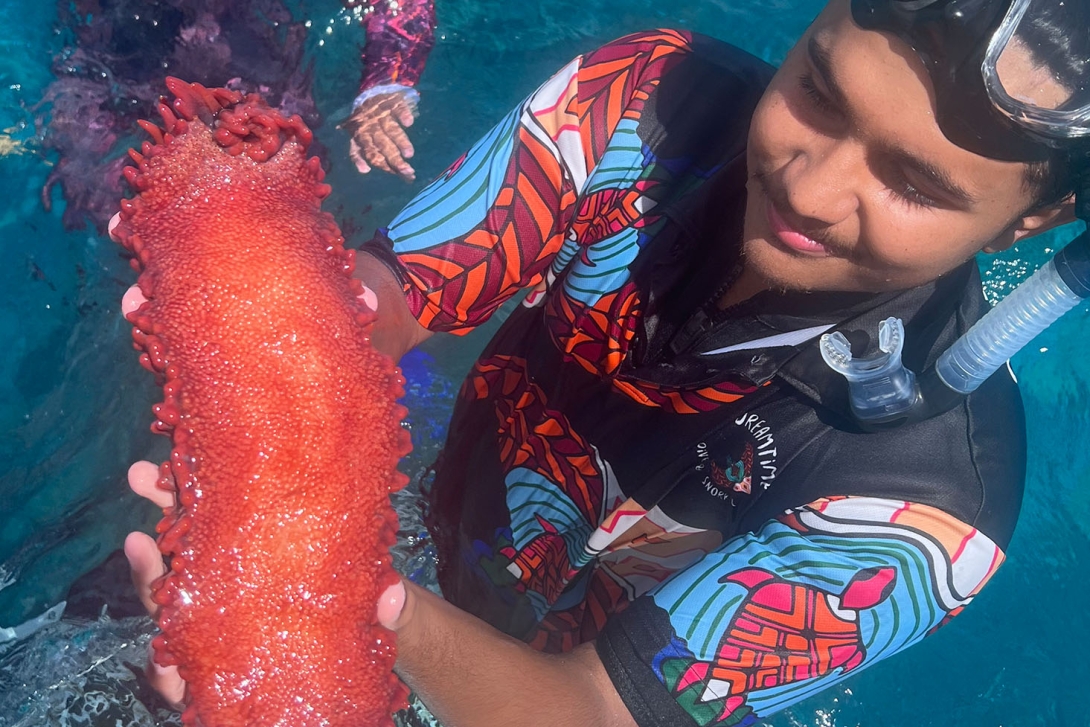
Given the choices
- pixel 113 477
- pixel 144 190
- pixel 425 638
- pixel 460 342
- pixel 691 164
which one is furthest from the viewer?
pixel 460 342

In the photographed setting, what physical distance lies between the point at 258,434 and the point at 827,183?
4.13ft

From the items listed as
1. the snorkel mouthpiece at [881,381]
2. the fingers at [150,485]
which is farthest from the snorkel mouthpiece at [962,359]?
the fingers at [150,485]

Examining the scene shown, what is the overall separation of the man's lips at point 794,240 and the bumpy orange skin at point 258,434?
0.93m

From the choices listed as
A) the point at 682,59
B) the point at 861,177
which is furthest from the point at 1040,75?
the point at 682,59

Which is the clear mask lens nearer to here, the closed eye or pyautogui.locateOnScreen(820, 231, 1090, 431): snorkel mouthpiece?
the closed eye

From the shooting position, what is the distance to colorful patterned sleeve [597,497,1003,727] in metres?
1.82

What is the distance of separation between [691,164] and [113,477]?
10.1 feet

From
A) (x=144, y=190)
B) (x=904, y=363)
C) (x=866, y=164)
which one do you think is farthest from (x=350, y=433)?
(x=904, y=363)

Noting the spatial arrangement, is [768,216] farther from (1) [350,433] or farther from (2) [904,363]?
(1) [350,433]

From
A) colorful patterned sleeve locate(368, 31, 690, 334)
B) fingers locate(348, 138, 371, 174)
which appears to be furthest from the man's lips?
fingers locate(348, 138, 371, 174)

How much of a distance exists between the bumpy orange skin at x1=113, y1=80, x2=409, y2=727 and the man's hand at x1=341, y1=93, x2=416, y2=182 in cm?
287

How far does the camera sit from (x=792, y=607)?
1.83 m

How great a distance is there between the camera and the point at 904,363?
1994 mm

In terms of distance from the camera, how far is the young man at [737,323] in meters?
1.56
